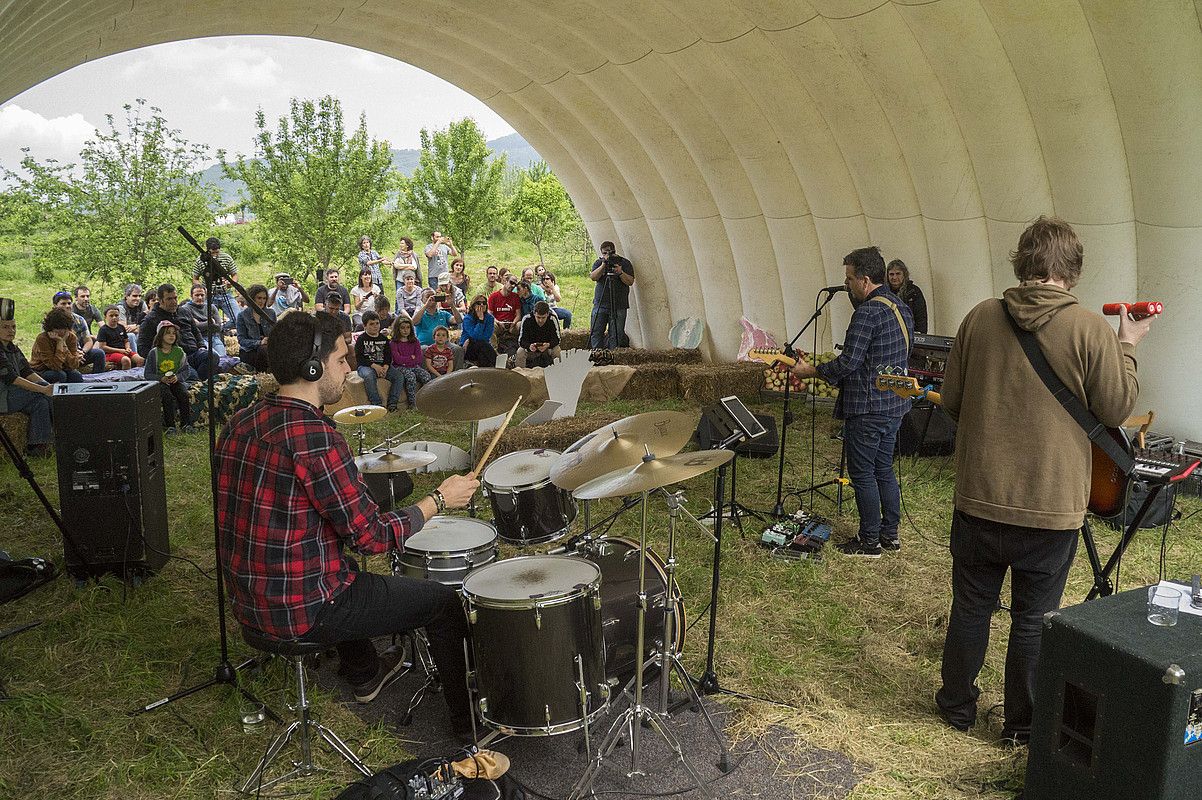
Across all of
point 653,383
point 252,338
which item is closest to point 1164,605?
point 653,383

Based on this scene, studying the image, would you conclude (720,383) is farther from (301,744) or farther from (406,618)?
(301,744)

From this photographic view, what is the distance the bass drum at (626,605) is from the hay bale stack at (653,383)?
7.07 m

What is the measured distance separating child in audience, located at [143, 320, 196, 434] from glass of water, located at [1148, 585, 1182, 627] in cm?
891

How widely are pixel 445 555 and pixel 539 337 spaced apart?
8042 mm

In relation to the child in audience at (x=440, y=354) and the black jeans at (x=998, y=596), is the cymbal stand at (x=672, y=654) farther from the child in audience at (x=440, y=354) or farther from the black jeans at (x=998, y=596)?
the child in audience at (x=440, y=354)

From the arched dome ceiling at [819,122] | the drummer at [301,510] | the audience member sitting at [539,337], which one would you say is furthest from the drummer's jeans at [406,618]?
the audience member sitting at [539,337]

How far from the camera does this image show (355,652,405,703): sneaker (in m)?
4.11

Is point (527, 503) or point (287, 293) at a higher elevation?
point (287, 293)

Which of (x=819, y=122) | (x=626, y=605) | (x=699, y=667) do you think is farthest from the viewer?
(x=819, y=122)

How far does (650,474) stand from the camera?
3340mm

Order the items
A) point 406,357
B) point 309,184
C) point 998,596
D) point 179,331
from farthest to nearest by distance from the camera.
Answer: point 309,184, point 406,357, point 179,331, point 998,596

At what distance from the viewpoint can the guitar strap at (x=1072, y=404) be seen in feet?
10.7

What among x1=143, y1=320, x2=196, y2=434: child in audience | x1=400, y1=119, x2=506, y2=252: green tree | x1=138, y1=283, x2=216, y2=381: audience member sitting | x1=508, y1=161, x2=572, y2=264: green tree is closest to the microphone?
x1=143, y1=320, x2=196, y2=434: child in audience

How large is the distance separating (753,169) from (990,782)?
8346 millimetres
